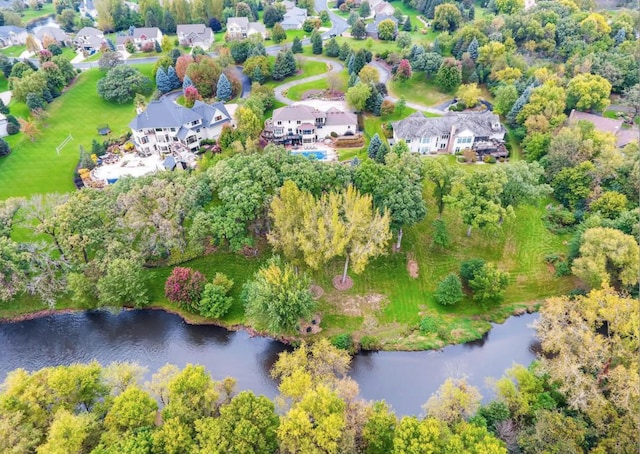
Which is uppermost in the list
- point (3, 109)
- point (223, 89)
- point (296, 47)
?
point (296, 47)

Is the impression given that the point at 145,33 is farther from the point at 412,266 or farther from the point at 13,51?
the point at 412,266

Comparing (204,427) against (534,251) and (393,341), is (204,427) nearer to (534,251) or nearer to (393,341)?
(393,341)

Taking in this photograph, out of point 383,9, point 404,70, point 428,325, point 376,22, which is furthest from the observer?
point 383,9

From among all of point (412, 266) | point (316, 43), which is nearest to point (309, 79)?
point (316, 43)

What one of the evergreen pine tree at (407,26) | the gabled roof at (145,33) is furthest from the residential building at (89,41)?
the evergreen pine tree at (407,26)

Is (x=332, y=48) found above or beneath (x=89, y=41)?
above

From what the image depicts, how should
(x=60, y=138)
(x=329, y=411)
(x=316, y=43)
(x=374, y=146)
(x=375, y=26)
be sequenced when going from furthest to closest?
(x=375, y=26), (x=316, y=43), (x=60, y=138), (x=374, y=146), (x=329, y=411)

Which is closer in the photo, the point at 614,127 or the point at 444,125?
the point at 444,125

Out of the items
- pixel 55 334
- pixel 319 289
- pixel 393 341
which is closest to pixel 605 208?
pixel 393 341
